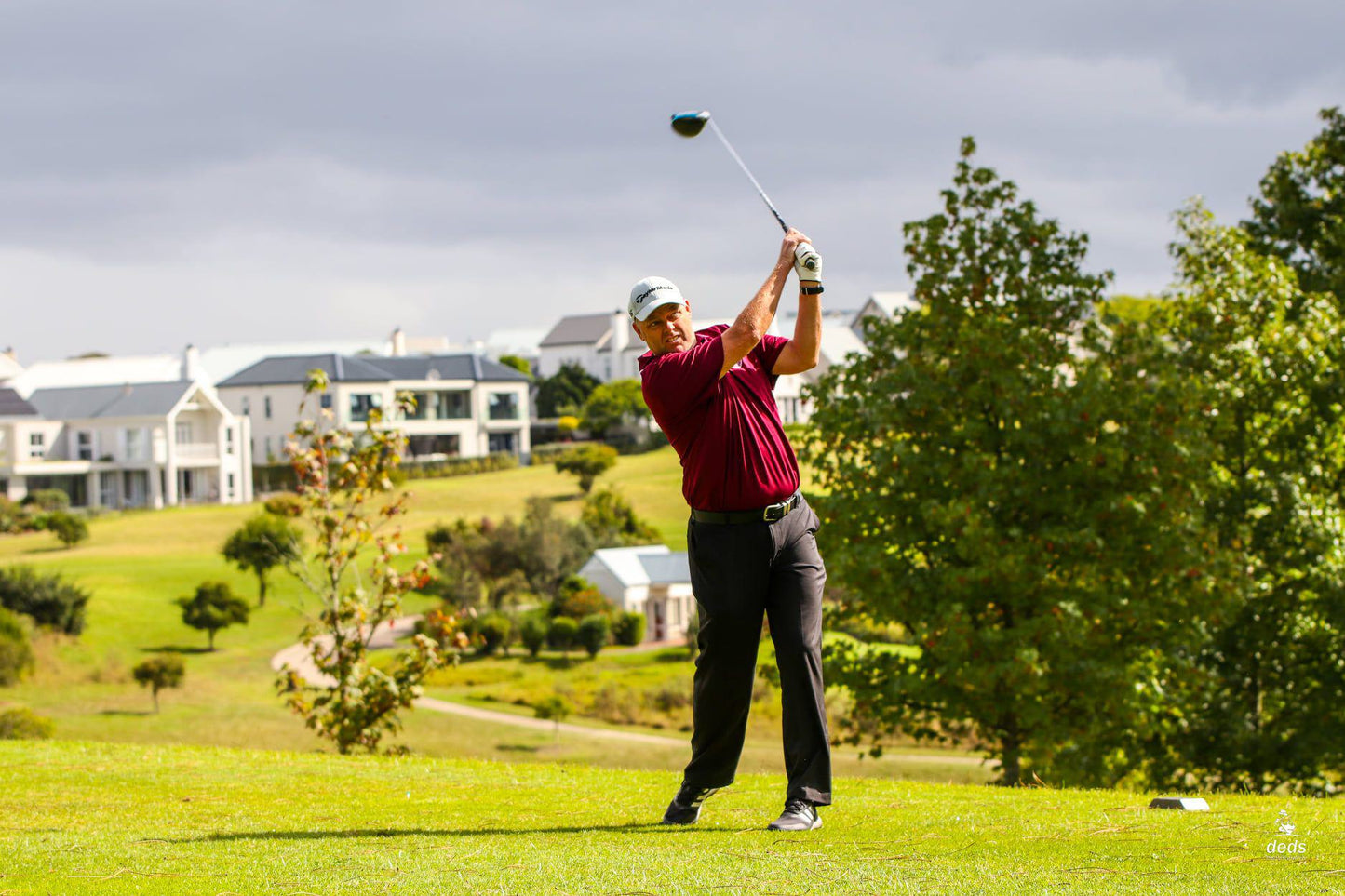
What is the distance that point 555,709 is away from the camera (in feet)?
109

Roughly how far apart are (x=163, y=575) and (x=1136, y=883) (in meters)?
54.6

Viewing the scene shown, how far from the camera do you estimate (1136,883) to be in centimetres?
475

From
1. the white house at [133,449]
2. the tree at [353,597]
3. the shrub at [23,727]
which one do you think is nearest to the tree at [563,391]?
the white house at [133,449]

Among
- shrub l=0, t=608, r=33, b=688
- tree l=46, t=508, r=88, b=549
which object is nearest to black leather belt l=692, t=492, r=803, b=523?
shrub l=0, t=608, r=33, b=688

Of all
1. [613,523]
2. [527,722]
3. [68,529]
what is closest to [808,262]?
[527,722]

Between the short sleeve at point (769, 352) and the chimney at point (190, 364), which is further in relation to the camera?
the chimney at point (190, 364)

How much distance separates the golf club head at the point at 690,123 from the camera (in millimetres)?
7207

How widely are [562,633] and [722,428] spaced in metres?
40.9

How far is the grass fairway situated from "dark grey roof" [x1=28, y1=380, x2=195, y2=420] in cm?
7169

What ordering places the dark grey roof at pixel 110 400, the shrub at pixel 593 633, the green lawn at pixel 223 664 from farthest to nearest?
1. the dark grey roof at pixel 110 400
2. the shrub at pixel 593 633
3. the green lawn at pixel 223 664

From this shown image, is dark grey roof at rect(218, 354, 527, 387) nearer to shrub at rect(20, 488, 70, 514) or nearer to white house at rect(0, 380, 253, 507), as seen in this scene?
white house at rect(0, 380, 253, 507)

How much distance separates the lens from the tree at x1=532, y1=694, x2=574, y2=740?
3328cm

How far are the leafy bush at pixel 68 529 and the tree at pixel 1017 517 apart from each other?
51574 millimetres

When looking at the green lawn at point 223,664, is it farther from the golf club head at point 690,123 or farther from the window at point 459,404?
the window at point 459,404
